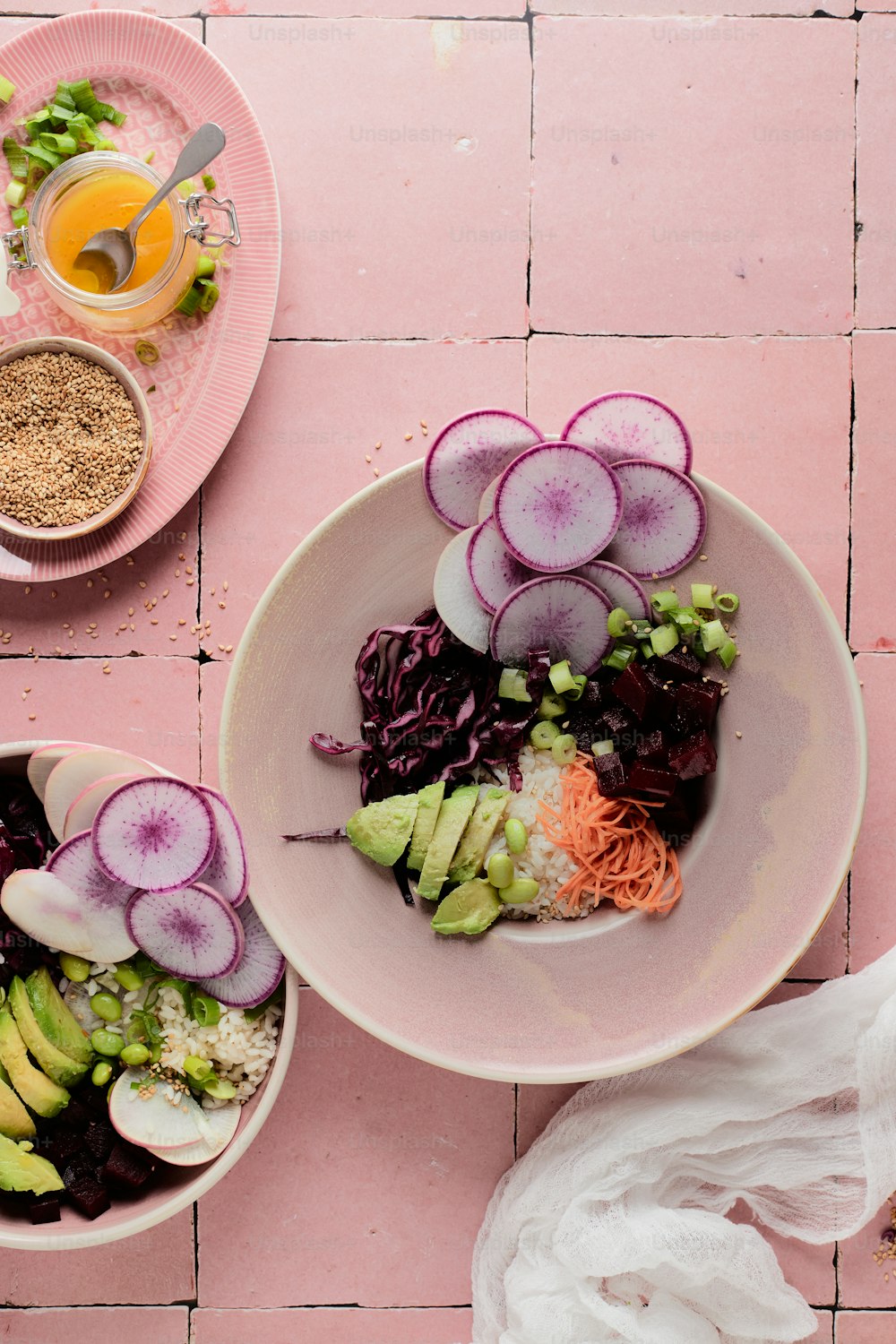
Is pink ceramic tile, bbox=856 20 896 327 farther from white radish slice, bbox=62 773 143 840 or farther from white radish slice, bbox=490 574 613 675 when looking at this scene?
white radish slice, bbox=62 773 143 840

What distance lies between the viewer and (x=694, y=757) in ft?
6.26

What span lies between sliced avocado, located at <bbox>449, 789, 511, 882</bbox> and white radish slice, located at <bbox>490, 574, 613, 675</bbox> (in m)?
0.29

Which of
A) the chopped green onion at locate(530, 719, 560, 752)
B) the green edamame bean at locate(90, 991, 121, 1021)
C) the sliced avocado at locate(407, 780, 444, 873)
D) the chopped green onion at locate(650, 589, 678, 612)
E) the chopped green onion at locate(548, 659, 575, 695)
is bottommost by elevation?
the green edamame bean at locate(90, 991, 121, 1021)

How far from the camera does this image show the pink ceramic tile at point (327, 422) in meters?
2.29

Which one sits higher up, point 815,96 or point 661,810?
point 815,96

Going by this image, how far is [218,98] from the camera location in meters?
2.16

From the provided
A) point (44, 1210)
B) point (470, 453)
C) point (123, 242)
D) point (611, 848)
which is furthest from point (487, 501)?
point (44, 1210)

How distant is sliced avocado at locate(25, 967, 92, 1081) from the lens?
2.04 metres

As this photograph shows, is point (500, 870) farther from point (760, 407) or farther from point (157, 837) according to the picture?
Result: point (760, 407)

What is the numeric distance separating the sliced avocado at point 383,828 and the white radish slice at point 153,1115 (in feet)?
2.18

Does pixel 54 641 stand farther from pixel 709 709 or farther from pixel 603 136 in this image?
pixel 603 136

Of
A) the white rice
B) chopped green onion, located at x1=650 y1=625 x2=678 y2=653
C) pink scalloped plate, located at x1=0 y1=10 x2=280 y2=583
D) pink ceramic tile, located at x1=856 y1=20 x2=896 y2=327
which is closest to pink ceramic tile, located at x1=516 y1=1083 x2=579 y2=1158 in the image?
the white rice

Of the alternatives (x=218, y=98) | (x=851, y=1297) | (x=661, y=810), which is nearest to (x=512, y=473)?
(x=661, y=810)

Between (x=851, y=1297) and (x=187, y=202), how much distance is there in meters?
2.85
